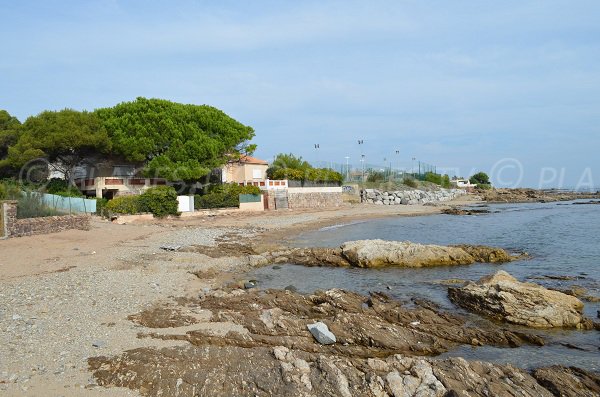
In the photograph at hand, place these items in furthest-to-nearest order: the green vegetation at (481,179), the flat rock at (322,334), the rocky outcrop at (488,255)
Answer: the green vegetation at (481,179)
the rocky outcrop at (488,255)
the flat rock at (322,334)

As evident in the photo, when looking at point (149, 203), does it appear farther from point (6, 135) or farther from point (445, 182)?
point (445, 182)

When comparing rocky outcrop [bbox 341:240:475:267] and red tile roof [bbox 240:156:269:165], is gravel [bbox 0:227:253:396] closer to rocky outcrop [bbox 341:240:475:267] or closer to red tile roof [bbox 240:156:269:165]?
rocky outcrop [bbox 341:240:475:267]

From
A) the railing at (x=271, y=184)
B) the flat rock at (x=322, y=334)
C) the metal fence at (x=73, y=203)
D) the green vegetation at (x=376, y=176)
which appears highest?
the green vegetation at (x=376, y=176)

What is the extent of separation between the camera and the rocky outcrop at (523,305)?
11.7 m

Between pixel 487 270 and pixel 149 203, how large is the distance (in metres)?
26.8

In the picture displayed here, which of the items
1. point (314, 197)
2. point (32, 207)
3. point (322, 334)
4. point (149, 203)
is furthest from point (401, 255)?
point (314, 197)

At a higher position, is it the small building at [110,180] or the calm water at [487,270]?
the small building at [110,180]

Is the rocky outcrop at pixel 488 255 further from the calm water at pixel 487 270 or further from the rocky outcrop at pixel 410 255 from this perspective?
the calm water at pixel 487 270

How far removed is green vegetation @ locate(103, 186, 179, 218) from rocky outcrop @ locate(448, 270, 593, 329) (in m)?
28.3

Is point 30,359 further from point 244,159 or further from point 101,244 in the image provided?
point 244,159

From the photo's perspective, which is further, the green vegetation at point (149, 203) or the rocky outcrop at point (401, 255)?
the green vegetation at point (149, 203)

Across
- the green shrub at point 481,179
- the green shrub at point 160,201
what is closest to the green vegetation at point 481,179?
the green shrub at point 481,179

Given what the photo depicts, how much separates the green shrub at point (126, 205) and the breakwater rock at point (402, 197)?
38.9 meters

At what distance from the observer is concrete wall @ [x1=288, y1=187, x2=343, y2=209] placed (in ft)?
176
